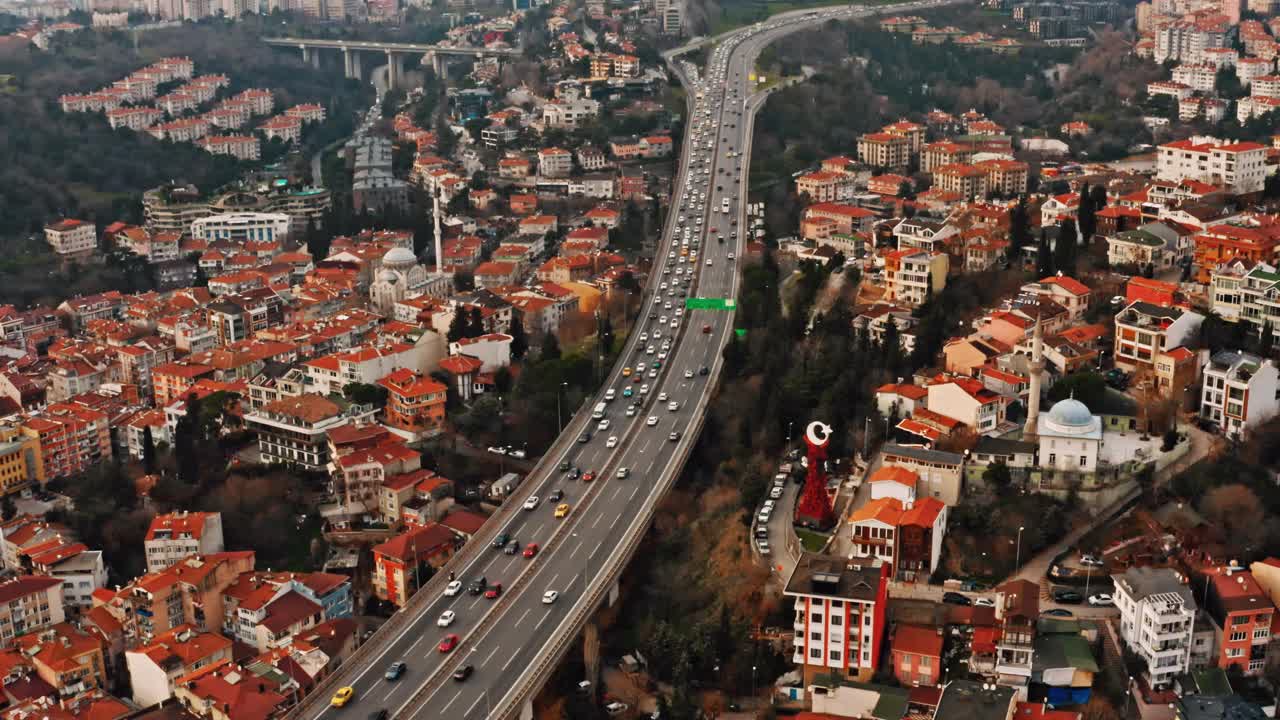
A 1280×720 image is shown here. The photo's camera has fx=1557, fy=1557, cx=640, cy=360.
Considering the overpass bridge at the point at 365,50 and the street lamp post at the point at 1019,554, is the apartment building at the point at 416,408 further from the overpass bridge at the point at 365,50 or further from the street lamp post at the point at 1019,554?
the overpass bridge at the point at 365,50

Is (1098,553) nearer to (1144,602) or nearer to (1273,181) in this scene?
(1144,602)

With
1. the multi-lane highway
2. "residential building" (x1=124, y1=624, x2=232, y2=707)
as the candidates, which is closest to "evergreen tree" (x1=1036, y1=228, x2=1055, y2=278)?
the multi-lane highway

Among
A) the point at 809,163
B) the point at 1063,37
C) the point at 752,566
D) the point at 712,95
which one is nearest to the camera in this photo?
the point at 752,566

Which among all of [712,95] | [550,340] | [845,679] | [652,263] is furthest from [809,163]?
[845,679]

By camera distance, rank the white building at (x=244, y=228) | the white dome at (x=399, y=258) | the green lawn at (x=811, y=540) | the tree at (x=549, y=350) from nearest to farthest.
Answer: the green lawn at (x=811, y=540) → the tree at (x=549, y=350) → the white dome at (x=399, y=258) → the white building at (x=244, y=228)

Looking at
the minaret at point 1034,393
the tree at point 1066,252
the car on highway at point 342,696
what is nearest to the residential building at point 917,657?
the minaret at point 1034,393

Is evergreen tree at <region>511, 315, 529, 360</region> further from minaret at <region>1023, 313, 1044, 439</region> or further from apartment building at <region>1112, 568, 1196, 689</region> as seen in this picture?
apartment building at <region>1112, 568, 1196, 689</region>

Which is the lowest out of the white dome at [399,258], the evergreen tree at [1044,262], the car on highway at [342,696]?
the car on highway at [342,696]
